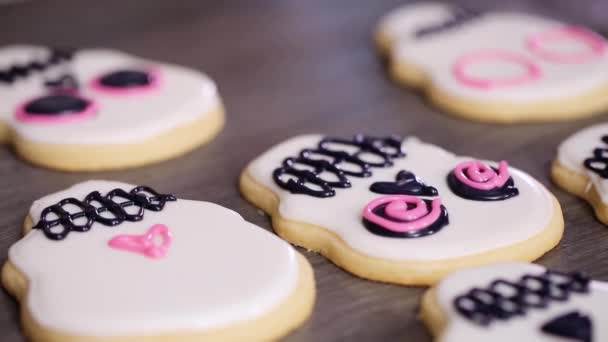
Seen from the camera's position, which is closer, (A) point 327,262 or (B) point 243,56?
(A) point 327,262

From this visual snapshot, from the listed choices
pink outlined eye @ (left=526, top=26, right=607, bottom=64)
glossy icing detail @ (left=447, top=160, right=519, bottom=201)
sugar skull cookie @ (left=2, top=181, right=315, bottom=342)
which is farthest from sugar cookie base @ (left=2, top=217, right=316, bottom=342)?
pink outlined eye @ (left=526, top=26, right=607, bottom=64)

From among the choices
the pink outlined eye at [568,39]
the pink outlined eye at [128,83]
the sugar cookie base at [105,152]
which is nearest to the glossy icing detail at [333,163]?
the sugar cookie base at [105,152]

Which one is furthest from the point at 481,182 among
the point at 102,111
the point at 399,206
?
the point at 102,111

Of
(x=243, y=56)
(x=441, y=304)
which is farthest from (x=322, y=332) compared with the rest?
(x=243, y=56)

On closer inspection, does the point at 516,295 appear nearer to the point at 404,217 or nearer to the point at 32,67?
the point at 404,217

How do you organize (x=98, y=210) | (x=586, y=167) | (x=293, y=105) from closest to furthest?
(x=98, y=210) < (x=586, y=167) < (x=293, y=105)

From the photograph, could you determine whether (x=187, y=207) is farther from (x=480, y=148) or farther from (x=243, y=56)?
(x=243, y=56)
